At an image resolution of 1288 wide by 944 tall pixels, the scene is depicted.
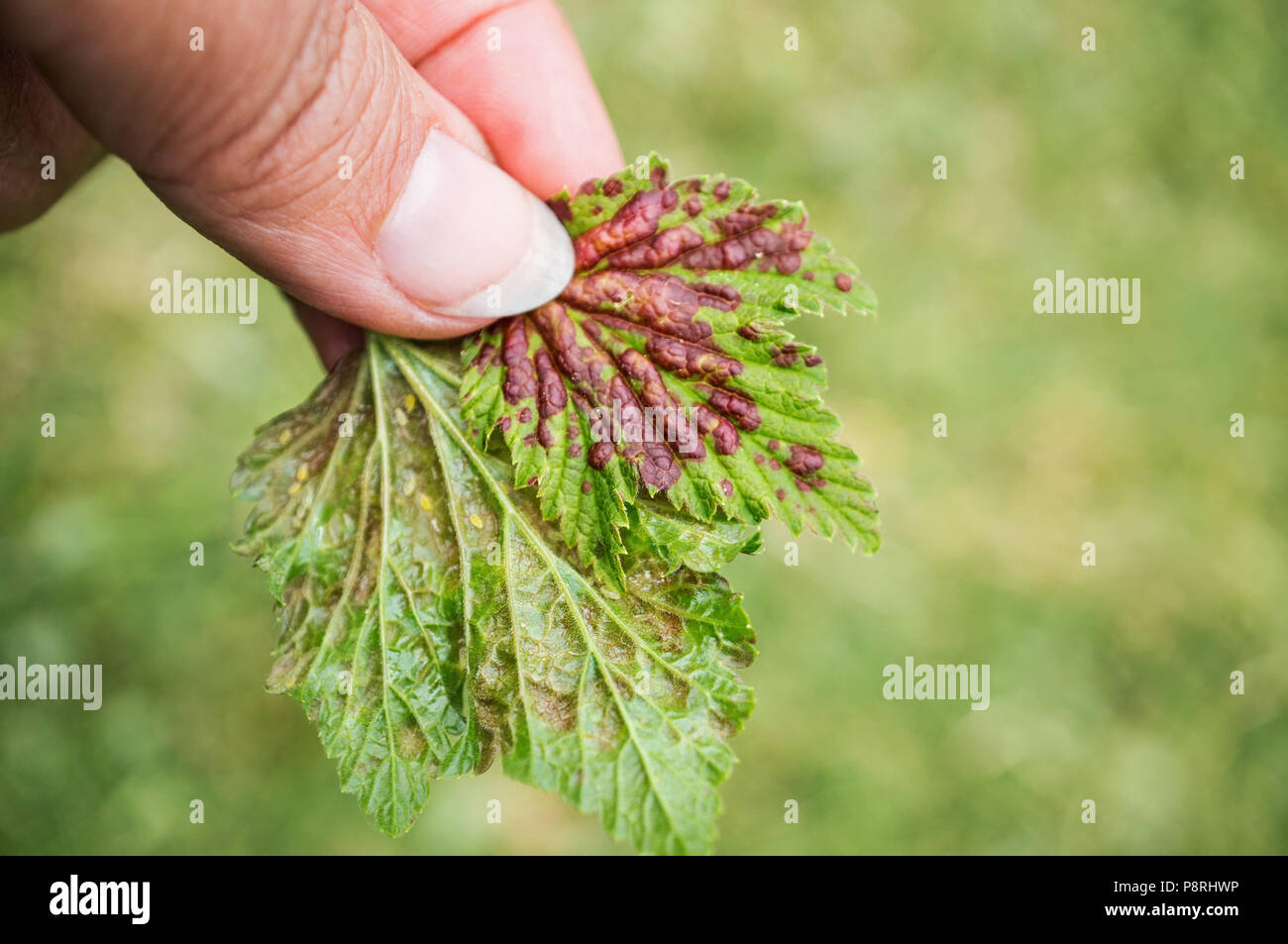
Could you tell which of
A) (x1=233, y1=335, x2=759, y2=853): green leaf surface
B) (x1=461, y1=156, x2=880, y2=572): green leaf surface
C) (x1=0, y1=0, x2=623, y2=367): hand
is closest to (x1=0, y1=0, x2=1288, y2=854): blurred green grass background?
(x1=0, y1=0, x2=623, y2=367): hand

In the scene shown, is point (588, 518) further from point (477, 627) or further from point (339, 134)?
point (339, 134)

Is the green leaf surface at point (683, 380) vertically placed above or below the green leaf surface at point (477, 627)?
above

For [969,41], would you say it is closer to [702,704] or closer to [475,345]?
[475,345]

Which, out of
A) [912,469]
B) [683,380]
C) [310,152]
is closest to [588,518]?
[683,380]

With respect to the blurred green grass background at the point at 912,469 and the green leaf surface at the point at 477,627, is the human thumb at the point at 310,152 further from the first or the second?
the blurred green grass background at the point at 912,469

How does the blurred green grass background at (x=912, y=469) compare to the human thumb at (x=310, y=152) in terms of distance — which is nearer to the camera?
the human thumb at (x=310, y=152)

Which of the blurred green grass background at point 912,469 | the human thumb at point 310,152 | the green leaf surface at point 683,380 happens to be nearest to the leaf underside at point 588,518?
the green leaf surface at point 683,380
